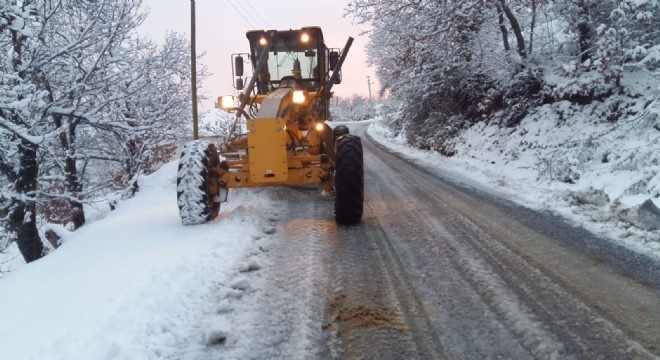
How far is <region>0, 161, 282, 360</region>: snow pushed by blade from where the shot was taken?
295cm

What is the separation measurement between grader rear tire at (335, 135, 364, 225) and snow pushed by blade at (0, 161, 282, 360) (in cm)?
111

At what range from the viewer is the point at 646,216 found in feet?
17.5

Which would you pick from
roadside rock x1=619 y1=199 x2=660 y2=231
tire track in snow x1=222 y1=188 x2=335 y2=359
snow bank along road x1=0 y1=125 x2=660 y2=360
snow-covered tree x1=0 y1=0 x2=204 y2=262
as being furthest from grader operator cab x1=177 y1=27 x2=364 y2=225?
roadside rock x1=619 y1=199 x2=660 y2=231

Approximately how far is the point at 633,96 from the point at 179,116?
15.5 m

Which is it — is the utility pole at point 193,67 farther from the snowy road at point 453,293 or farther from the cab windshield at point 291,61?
the snowy road at point 453,293

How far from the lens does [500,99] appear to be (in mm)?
14375

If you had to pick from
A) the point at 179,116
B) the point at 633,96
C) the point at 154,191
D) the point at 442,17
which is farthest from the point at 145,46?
the point at 633,96

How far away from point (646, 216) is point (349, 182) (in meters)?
3.63

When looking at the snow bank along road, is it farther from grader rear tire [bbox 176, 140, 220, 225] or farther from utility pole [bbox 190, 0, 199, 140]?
utility pole [bbox 190, 0, 199, 140]

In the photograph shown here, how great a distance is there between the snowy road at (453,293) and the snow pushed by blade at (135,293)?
1.12 ft

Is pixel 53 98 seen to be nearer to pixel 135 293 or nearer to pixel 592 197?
pixel 135 293

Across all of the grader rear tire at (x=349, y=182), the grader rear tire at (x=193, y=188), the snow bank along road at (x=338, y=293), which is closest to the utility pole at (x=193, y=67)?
the grader rear tire at (x=193, y=188)

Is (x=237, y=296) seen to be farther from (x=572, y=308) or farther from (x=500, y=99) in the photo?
(x=500, y=99)

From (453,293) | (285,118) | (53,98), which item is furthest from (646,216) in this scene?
(53,98)
